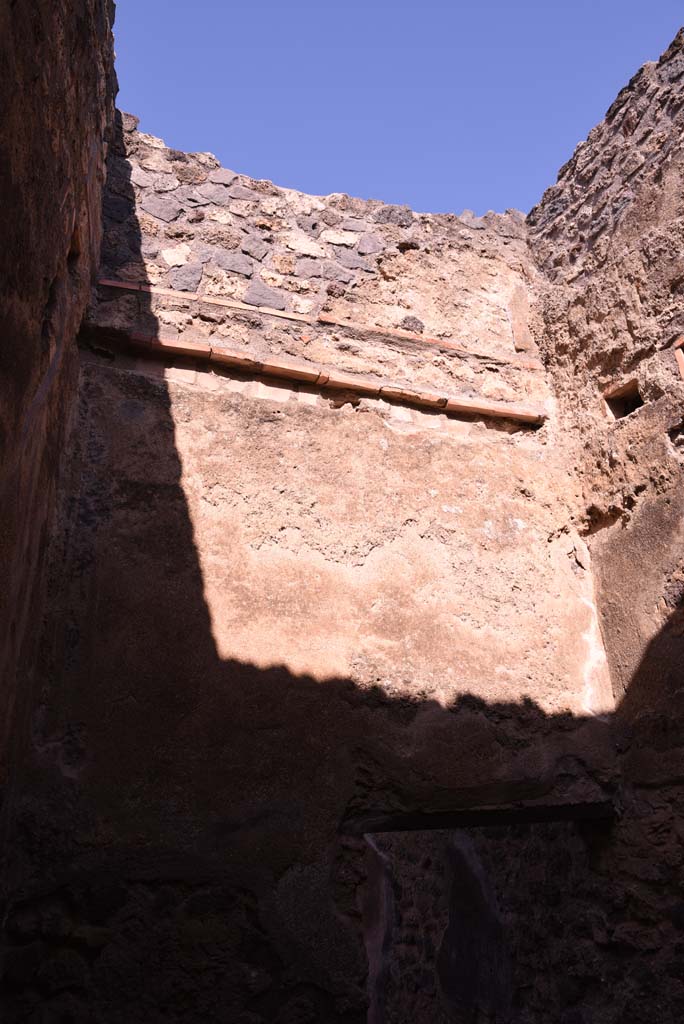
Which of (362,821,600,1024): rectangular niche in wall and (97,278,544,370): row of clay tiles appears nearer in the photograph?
(362,821,600,1024): rectangular niche in wall

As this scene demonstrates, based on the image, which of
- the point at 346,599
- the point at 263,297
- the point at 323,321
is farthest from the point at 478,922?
the point at 263,297

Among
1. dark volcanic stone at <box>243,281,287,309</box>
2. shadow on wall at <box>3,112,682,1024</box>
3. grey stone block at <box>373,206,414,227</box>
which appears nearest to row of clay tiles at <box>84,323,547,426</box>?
shadow on wall at <box>3,112,682,1024</box>

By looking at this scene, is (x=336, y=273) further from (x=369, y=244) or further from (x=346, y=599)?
(x=346, y=599)

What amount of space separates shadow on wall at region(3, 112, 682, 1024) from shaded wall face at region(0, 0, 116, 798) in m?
0.22

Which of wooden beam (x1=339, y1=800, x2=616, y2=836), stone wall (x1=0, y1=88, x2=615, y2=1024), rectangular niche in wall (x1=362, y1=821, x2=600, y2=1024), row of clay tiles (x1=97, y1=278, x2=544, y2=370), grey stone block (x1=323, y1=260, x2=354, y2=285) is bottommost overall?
rectangular niche in wall (x1=362, y1=821, x2=600, y2=1024)

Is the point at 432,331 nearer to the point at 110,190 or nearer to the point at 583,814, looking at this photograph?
the point at 110,190

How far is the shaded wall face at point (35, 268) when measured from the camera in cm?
151

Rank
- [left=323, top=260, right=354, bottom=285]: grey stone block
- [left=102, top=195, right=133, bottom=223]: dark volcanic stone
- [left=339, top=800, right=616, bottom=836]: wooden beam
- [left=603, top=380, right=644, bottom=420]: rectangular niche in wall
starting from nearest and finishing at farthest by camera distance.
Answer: [left=339, top=800, right=616, bottom=836]: wooden beam
[left=603, top=380, right=644, bottom=420]: rectangular niche in wall
[left=102, top=195, right=133, bottom=223]: dark volcanic stone
[left=323, top=260, right=354, bottom=285]: grey stone block

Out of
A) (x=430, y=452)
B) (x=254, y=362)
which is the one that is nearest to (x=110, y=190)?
(x=254, y=362)

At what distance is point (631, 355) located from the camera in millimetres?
3059

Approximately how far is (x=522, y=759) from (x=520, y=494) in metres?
1.10

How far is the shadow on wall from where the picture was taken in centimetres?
207

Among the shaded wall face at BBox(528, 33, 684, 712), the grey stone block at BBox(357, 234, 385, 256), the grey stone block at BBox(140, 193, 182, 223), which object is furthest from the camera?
the grey stone block at BBox(357, 234, 385, 256)

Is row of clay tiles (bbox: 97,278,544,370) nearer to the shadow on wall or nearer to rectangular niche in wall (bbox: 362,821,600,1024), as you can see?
the shadow on wall
